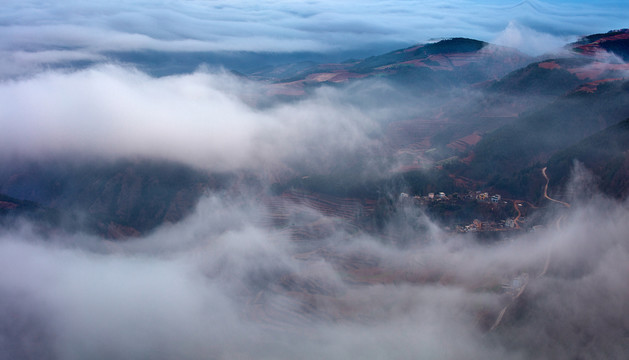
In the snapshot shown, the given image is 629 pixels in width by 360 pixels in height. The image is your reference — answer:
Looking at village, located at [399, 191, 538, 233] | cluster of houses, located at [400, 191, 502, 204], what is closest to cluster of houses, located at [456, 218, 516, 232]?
village, located at [399, 191, 538, 233]

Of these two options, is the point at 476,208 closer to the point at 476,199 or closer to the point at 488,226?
the point at 476,199

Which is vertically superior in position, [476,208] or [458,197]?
[458,197]

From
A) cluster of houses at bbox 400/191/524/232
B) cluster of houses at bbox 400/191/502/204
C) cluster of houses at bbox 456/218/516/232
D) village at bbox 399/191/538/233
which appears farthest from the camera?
cluster of houses at bbox 400/191/502/204

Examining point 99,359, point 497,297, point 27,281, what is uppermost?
point 497,297

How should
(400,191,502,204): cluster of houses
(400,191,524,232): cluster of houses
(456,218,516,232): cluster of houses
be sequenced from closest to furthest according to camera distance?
1. (456,218,516,232): cluster of houses
2. (400,191,524,232): cluster of houses
3. (400,191,502,204): cluster of houses

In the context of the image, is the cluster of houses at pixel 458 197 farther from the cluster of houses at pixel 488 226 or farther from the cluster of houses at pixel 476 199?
the cluster of houses at pixel 488 226

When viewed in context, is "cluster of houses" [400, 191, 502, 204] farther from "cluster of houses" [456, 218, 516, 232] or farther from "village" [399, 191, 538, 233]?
"cluster of houses" [456, 218, 516, 232]

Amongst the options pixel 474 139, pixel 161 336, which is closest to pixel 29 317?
pixel 161 336

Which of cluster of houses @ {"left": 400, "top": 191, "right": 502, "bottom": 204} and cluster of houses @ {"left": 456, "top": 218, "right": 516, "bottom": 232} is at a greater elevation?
cluster of houses @ {"left": 400, "top": 191, "right": 502, "bottom": 204}

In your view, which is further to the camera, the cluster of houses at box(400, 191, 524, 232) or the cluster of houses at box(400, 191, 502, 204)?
the cluster of houses at box(400, 191, 502, 204)

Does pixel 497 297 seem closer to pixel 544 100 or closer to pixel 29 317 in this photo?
pixel 29 317

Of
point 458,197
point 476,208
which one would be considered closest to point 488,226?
point 476,208
